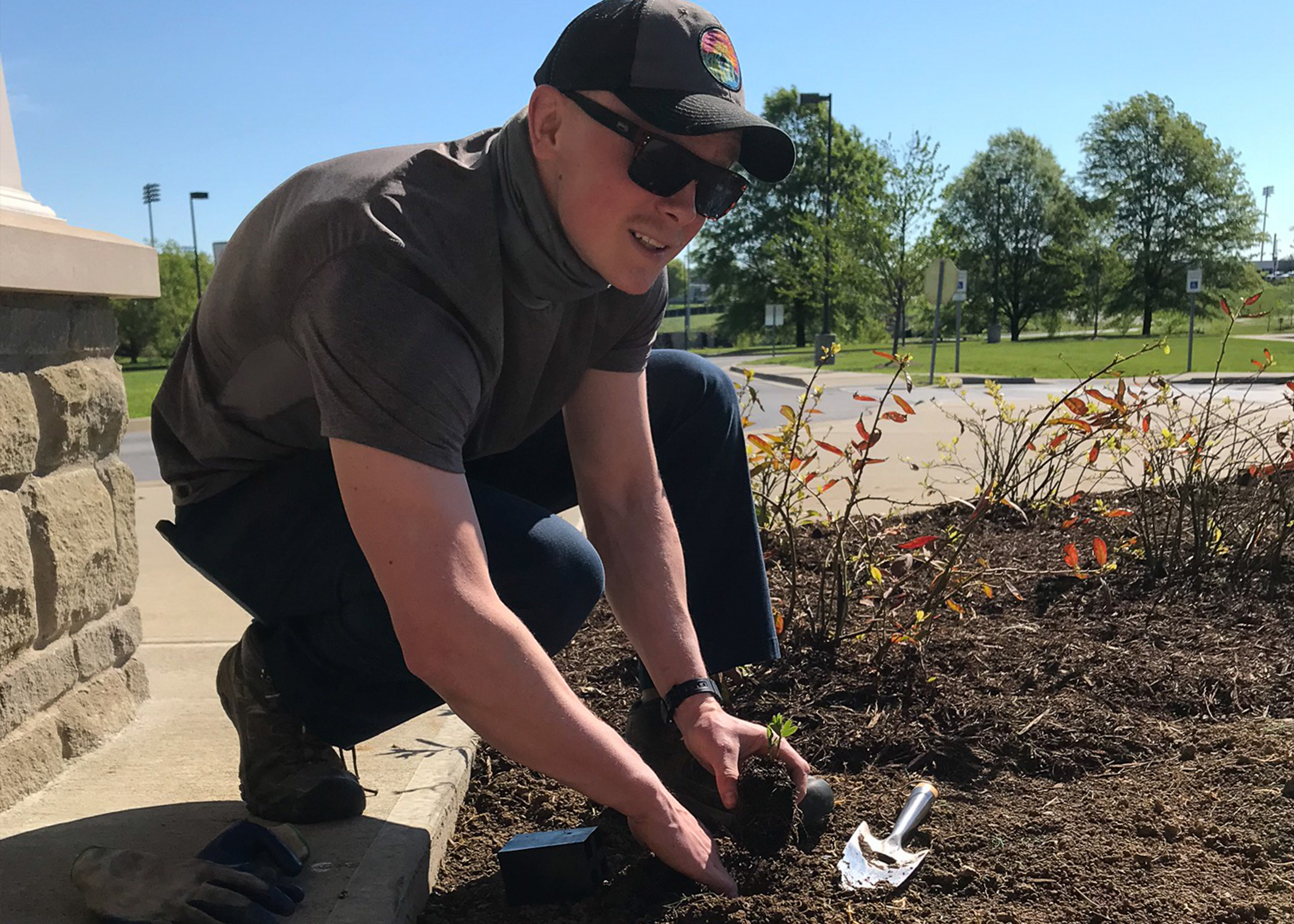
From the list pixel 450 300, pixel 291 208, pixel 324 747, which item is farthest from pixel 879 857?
pixel 291 208

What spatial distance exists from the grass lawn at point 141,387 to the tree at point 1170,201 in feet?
130

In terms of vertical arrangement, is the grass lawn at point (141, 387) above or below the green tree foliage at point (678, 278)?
below

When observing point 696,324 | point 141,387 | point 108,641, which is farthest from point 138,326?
point 108,641

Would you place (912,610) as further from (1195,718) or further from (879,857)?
(879,857)

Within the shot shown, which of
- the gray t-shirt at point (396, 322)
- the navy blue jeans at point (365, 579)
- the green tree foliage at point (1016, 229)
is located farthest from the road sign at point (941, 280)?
the green tree foliage at point (1016, 229)

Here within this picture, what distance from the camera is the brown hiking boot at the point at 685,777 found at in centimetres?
196

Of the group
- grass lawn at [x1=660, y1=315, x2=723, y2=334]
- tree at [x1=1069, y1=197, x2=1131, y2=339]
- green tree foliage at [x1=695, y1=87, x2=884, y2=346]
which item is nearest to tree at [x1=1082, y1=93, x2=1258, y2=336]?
tree at [x1=1069, y1=197, x2=1131, y2=339]

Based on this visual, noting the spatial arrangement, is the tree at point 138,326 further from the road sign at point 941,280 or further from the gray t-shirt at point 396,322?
the gray t-shirt at point 396,322

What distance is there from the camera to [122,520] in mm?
2639

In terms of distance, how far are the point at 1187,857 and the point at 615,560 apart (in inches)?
44.5

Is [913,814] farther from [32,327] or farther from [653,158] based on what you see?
[32,327]

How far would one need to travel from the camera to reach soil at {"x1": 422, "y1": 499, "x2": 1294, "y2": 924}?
1753 millimetres

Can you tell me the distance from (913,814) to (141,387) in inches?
1032

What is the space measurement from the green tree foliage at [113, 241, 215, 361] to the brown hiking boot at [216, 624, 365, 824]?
48.8m
